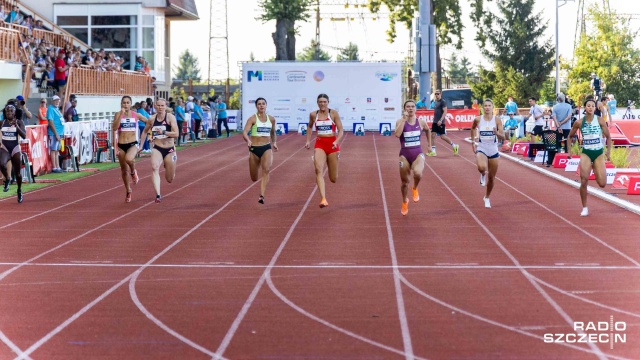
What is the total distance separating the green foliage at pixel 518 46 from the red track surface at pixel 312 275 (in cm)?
6604

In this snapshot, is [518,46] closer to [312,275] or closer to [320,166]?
[320,166]

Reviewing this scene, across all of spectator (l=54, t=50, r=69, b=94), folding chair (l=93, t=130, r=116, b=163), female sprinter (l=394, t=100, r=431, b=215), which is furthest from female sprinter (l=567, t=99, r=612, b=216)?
spectator (l=54, t=50, r=69, b=94)

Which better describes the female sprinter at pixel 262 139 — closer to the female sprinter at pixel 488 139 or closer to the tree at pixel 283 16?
the female sprinter at pixel 488 139

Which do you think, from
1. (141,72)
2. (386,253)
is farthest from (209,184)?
(141,72)

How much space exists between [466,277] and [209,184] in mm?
14741

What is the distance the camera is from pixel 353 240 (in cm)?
1633

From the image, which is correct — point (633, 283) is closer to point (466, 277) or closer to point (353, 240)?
point (466, 277)

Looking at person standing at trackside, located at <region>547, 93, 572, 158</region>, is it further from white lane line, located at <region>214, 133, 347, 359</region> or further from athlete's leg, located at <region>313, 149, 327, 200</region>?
white lane line, located at <region>214, 133, 347, 359</region>

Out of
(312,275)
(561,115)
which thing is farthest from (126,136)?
(561,115)

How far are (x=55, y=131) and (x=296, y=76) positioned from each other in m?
27.8

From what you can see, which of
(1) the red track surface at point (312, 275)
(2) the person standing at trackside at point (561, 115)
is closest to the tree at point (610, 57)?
(2) the person standing at trackside at point (561, 115)

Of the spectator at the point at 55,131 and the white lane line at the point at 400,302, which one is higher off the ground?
the spectator at the point at 55,131

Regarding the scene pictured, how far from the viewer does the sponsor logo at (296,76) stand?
56.2 m

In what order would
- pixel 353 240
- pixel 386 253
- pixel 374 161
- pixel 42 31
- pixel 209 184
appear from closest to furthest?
pixel 386 253 → pixel 353 240 → pixel 209 184 → pixel 374 161 → pixel 42 31
